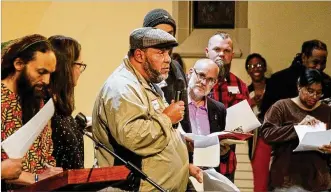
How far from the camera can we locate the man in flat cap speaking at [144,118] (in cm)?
331

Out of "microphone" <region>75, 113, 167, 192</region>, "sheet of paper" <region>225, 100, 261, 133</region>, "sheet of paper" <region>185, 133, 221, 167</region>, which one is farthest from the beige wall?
"microphone" <region>75, 113, 167, 192</region>

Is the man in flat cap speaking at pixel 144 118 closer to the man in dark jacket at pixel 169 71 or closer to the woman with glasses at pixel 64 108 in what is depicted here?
the woman with glasses at pixel 64 108

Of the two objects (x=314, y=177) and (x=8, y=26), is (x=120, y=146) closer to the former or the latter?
(x=314, y=177)

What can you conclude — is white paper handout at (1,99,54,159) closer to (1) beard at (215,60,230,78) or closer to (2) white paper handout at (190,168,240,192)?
(2) white paper handout at (190,168,240,192)

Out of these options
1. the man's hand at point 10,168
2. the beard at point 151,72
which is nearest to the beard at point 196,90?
the beard at point 151,72

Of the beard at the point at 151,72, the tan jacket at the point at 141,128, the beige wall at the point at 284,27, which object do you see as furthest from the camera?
the beige wall at the point at 284,27

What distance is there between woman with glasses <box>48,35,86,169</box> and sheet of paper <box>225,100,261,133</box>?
1.21 metres

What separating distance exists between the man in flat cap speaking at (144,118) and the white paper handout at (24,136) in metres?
0.54

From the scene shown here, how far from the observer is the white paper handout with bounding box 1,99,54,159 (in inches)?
107

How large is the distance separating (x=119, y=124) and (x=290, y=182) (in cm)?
214

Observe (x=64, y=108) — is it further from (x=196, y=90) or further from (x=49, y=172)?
(x=196, y=90)

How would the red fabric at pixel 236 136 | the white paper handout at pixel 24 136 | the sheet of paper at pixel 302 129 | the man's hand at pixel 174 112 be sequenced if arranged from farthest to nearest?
the sheet of paper at pixel 302 129 → the red fabric at pixel 236 136 → the man's hand at pixel 174 112 → the white paper handout at pixel 24 136

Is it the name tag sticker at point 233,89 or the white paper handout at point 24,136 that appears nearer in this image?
the white paper handout at point 24,136

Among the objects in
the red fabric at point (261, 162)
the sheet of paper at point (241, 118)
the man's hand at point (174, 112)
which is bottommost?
the red fabric at point (261, 162)
